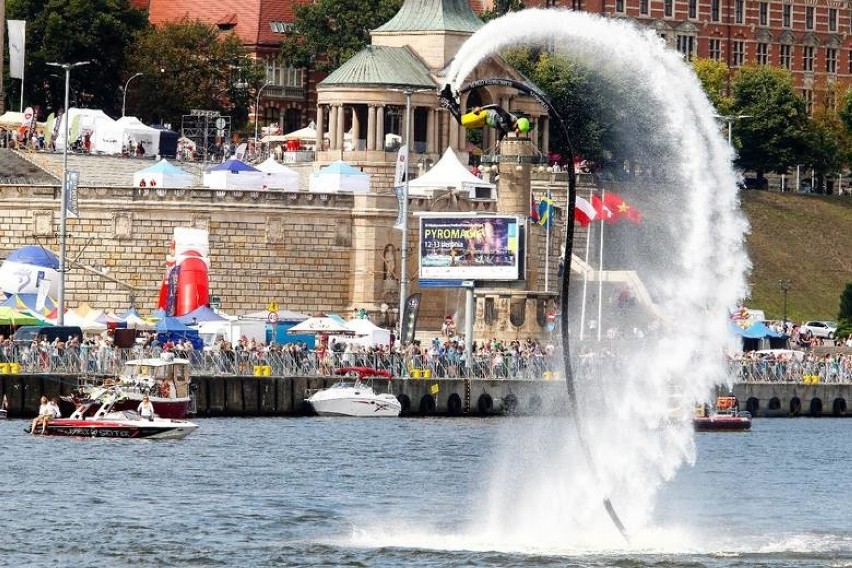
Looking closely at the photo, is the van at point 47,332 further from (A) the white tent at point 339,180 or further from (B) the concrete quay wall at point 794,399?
(A) the white tent at point 339,180

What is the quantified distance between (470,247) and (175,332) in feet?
43.3

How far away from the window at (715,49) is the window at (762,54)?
3490 millimetres

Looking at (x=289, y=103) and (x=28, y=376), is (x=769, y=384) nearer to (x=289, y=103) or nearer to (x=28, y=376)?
(x=28, y=376)

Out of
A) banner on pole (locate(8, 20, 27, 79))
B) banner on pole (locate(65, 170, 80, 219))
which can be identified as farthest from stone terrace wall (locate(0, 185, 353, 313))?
banner on pole (locate(8, 20, 27, 79))

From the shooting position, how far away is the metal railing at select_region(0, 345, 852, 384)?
320ft

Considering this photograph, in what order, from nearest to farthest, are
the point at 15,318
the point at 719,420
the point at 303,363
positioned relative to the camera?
the point at 719,420 < the point at 303,363 < the point at 15,318

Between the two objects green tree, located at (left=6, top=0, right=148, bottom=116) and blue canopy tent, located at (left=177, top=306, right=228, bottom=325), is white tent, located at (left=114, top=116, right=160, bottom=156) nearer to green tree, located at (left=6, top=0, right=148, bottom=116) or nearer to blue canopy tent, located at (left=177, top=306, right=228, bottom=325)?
green tree, located at (left=6, top=0, right=148, bottom=116)

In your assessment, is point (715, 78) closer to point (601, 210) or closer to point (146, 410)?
point (601, 210)

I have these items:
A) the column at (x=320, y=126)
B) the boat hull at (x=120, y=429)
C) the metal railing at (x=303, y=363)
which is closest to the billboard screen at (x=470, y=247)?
the metal railing at (x=303, y=363)

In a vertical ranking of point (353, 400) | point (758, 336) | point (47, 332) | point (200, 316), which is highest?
point (200, 316)

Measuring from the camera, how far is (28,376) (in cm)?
9650

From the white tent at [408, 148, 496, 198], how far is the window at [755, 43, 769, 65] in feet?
224

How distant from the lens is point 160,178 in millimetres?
128625

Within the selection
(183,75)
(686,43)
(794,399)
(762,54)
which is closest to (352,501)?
(794,399)
